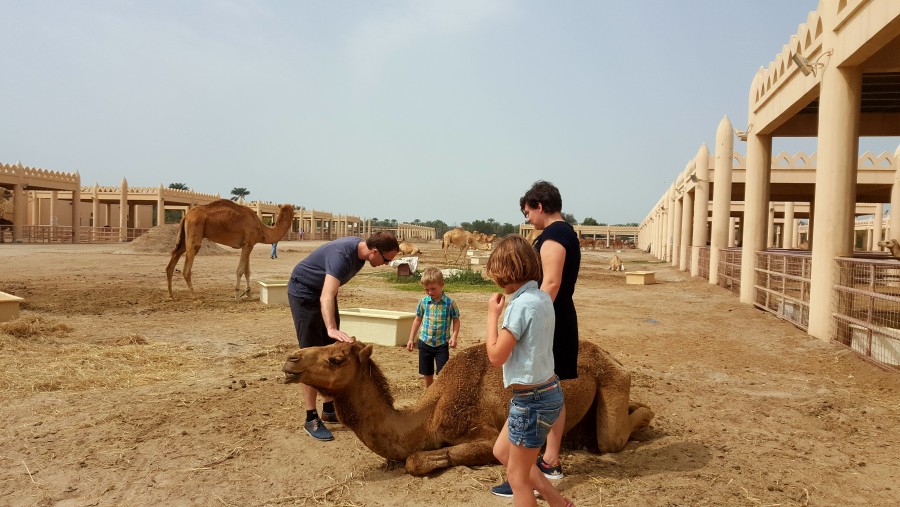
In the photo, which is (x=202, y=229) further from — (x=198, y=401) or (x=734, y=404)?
(x=734, y=404)

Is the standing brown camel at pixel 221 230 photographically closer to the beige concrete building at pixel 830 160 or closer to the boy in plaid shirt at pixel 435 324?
the boy in plaid shirt at pixel 435 324

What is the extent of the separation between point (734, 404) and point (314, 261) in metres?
4.26

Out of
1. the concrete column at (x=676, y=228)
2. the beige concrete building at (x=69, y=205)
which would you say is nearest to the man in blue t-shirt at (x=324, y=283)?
the concrete column at (x=676, y=228)

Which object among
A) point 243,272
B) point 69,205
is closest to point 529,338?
point 243,272

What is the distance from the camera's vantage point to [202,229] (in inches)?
588

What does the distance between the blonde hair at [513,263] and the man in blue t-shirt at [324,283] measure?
67.2 inches

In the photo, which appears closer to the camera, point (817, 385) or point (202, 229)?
point (817, 385)

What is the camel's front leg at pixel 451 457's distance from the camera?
4191 millimetres

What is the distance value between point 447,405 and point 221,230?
39.9 feet

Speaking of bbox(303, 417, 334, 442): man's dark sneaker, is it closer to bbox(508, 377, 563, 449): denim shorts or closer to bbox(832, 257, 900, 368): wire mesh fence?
bbox(508, 377, 563, 449): denim shorts

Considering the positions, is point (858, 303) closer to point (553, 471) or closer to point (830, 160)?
point (830, 160)

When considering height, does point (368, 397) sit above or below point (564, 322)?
below

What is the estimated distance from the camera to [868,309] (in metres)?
8.50

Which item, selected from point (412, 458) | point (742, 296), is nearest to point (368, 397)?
point (412, 458)
